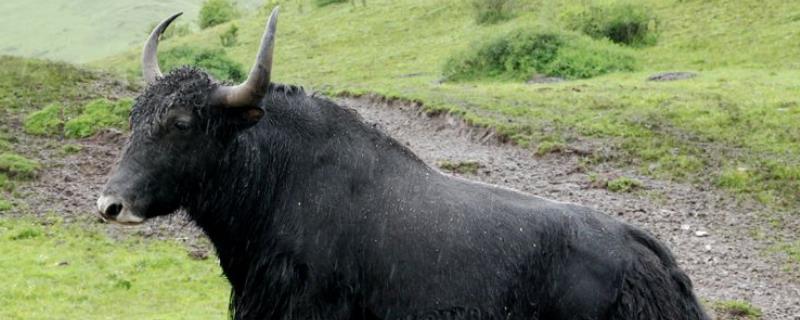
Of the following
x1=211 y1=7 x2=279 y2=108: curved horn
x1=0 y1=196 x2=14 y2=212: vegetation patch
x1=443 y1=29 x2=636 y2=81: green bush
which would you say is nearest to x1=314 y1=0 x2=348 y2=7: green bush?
x1=443 y1=29 x2=636 y2=81: green bush

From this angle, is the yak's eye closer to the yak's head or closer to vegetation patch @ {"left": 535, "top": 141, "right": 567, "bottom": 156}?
the yak's head

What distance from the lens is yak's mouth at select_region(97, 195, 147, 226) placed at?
18.0ft

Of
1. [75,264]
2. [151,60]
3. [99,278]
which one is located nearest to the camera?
[151,60]

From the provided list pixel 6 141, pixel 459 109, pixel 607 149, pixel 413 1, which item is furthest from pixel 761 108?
pixel 413 1

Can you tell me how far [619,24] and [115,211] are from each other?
33894 millimetres

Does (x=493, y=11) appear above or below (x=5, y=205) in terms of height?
below

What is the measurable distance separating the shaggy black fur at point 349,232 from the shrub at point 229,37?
160ft

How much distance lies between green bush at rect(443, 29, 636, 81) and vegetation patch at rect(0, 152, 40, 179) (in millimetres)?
18001

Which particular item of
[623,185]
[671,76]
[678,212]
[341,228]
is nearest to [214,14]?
[671,76]

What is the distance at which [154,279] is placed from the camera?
12797 millimetres

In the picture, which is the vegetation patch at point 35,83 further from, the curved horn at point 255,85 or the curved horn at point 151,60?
the curved horn at point 255,85

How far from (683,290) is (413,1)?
167ft

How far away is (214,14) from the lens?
2790 inches

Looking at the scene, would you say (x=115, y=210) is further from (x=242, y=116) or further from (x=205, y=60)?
(x=205, y=60)
